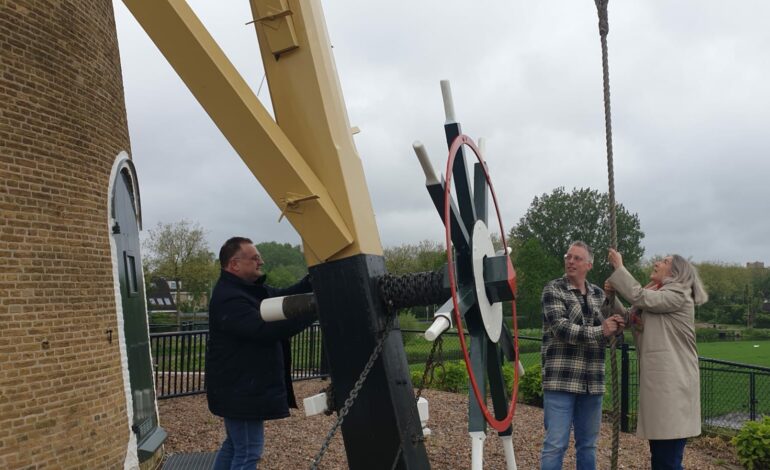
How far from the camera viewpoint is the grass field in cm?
2973

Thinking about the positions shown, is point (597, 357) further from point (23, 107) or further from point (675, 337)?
point (23, 107)

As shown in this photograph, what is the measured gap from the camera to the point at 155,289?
59188 mm

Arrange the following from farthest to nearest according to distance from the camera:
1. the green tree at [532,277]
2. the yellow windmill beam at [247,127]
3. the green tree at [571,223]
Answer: the green tree at [571,223] < the green tree at [532,277] < the yellow windmill beam at [247,127]

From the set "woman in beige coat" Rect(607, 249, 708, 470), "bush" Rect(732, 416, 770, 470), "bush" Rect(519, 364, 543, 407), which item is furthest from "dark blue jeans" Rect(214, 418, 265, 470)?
"bush" Rect(519, 364, 543, 407)

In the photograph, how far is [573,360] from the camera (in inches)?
166

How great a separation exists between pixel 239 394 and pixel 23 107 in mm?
3068

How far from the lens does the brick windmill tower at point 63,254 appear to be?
465cm

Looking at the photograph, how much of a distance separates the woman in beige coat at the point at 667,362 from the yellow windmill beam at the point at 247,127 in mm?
2069

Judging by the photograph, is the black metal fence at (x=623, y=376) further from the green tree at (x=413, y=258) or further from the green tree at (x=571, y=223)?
the green tree at (x=571, y=223)

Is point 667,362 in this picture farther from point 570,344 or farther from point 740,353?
point 740,353

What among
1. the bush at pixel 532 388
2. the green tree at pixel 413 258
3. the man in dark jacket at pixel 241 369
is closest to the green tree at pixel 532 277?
the green tree at pixel 413 258

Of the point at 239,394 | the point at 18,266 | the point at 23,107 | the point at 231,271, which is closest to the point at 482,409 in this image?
the point at 239,394

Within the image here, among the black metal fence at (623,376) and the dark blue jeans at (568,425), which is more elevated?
the dark blue jeans at (568,425)

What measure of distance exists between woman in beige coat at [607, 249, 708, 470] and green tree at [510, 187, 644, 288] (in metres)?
48.4
